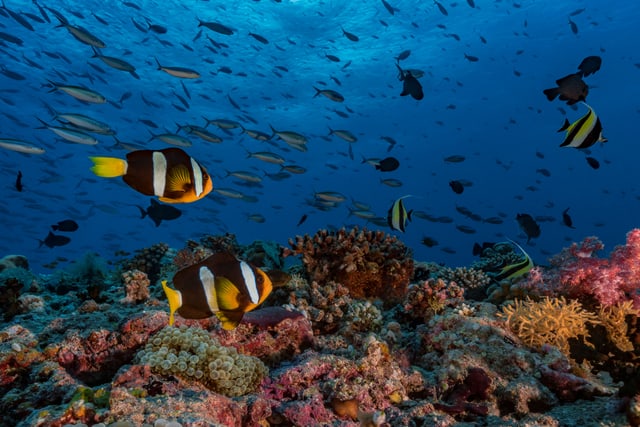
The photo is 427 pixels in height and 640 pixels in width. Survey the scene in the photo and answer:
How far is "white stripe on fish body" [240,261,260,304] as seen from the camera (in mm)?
2447

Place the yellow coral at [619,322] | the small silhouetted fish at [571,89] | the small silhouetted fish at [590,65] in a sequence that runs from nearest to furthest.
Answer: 1. the yellow coral at [619,322]
2. the small silhouetted fish at [571,89]
3. the small silhouetted fish at [590,65]

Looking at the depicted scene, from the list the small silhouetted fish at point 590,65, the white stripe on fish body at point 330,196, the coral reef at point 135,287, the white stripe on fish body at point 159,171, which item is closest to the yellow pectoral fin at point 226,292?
the white stripe on fish body at point 159,171

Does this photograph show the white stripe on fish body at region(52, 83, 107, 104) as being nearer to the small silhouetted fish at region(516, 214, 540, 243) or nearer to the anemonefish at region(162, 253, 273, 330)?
the anemonefish at region(162, 253, 273, 330)

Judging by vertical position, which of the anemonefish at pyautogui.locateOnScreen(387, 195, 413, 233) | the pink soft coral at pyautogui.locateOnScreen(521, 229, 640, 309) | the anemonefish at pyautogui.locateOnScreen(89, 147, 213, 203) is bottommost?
the anemonefish at pyautogui.locateOnScreen(89, 147, 213, 203)

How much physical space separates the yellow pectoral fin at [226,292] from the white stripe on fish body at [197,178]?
59 cm

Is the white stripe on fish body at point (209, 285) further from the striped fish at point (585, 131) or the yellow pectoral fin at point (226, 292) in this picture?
the striped fish at point (585, 131)

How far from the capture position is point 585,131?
4.34m

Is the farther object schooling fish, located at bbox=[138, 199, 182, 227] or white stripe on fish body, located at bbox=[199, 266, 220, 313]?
schooling fish, located at bbox=[138, 199, 182, 227]

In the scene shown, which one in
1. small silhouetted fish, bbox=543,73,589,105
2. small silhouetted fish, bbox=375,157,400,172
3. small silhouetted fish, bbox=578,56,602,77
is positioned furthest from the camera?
small silhouetted fish, bbox=375,157,400,172

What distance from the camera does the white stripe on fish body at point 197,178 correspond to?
2396mm

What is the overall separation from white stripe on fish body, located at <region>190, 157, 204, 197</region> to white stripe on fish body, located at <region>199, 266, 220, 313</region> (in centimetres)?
51

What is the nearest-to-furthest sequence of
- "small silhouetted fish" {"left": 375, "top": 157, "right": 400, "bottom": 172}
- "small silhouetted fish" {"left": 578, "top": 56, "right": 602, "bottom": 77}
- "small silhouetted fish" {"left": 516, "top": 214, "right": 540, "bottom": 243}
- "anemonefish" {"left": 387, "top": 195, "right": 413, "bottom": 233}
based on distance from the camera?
"anemonefish" {"left": 387, "top": 195, "right": 413, "bottom": 233}, "small silhouetted fish" {"left": 578, "top": 56, "right": 602, "bottom": 77}, "small silhouetted fish" {"left": 516, "top": 214, "right": 540, "bottom": 243}, "small silhouetted fish" {"left": 375, "top": 157, "right": 400, "bottom": 172}

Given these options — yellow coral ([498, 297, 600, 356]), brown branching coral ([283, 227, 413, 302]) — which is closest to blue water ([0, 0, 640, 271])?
brown branching coral ([283, 227, 413, 302])

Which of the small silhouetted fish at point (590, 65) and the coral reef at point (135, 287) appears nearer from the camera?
the coral reef at point (135, 287)
